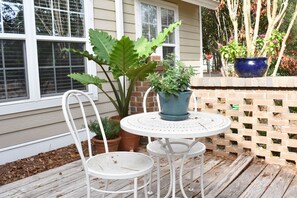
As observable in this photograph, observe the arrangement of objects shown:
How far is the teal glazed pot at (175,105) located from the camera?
1.98 meters

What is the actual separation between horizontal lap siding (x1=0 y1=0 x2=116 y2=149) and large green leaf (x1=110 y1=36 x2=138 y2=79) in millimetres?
1054

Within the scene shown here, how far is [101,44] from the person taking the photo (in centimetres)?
365

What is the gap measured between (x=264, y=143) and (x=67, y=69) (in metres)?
2.69

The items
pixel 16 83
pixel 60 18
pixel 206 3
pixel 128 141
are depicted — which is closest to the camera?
pixel 16 83

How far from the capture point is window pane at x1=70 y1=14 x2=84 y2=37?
4.02m

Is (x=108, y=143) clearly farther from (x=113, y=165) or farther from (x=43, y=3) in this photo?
(x=43, y=3)

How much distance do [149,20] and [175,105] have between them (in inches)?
159

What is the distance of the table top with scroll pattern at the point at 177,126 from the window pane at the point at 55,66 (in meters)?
1.91

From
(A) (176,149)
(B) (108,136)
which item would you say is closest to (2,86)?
(B) (108,136)

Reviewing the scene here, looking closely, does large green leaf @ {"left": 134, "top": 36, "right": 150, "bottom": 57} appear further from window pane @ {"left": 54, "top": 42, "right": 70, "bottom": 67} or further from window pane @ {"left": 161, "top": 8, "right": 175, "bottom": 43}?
window pane @ {"left": 161, "top": 8, "right": 175, "bottom": 43}

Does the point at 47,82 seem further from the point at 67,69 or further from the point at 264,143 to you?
the point at 264,143

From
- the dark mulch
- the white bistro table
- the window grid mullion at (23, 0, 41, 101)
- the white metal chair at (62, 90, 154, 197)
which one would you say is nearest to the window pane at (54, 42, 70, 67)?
the window grid mullion at (23, 0, 41, 101)

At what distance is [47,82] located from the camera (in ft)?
12.2

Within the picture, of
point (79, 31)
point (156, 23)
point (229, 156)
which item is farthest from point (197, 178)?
point (156, 23)
